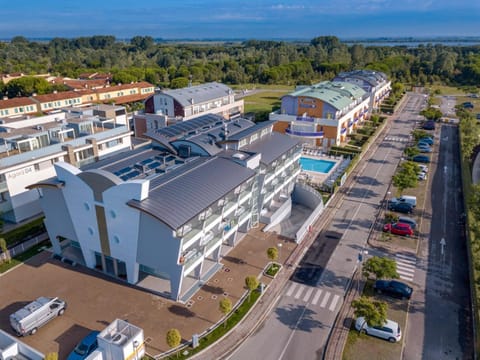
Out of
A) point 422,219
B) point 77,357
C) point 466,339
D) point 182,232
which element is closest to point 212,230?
point 182,232

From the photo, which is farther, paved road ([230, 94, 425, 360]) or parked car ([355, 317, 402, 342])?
parked car ([355, 317, 402, 342])

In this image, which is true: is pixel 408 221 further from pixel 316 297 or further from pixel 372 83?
pixel 372 83

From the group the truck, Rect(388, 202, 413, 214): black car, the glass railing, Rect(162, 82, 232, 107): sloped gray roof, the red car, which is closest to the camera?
the truck

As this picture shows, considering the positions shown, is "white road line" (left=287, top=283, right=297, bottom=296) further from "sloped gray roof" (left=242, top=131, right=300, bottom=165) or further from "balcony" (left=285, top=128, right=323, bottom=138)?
"balcony" (left=285, top=128, right=323, bottom=138)

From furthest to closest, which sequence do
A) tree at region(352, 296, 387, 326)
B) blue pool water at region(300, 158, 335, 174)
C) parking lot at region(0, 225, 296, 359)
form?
1. blue pool water at region(300, 158, 335, 174)
2. parking lot at region(0, 225, 296, 359)
3. tree at region(352, 296, 387, 326)

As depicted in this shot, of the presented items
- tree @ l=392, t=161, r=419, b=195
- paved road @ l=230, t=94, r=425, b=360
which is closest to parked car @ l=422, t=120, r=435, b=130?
paved road @ l=230, t=94, r=425, b=360

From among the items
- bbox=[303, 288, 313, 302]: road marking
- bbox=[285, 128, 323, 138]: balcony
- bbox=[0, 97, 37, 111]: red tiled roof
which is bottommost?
bbox=[303, 288, 313, 302]: road marking

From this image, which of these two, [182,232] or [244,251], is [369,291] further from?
[182,232]

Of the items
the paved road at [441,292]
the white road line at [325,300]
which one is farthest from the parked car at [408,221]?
the white road line at [325,300]
